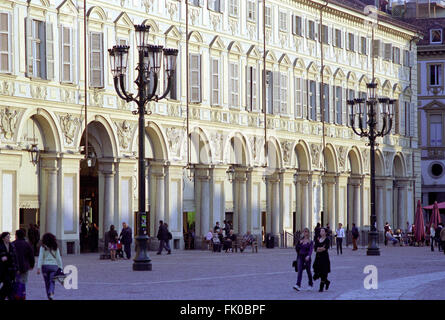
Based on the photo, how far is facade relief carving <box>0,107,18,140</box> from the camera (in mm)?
43188

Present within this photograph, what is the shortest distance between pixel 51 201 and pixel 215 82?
13.9 metres

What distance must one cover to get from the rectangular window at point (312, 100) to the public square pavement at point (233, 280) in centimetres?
2169

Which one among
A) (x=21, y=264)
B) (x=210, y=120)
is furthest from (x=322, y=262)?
(x=210, y=120)

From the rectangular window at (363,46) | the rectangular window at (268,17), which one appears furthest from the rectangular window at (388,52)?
the rectangular window at (268,17)

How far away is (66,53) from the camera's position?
154 feet

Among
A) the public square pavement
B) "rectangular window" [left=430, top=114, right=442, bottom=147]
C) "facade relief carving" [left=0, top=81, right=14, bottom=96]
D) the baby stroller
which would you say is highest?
"rectangular window" [left=430, top=114, right=442, bottom=147]

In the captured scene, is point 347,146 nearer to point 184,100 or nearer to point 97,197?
point 184,100

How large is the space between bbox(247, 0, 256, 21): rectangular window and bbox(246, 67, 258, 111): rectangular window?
2.51 metres

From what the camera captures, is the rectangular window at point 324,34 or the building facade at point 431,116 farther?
the building facade at point 431,116

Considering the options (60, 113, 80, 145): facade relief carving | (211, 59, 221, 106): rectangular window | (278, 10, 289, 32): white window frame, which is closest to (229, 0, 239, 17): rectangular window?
Result: (211, 59, 221, 106): rectangular window

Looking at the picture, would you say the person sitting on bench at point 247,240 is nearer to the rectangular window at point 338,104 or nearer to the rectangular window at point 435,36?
the rectangular window at point 338,104

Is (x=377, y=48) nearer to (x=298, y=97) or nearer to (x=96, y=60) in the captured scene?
(x=298, y=97)

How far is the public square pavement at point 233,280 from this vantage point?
26.1 metres

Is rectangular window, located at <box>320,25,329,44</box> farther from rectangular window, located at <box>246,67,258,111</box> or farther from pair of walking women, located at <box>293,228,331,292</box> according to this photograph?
pair of walking women, located at <box>293,228,331,292</box>
